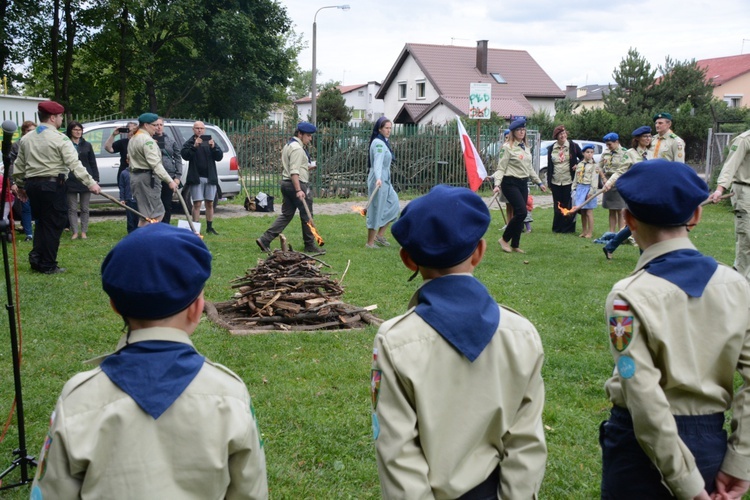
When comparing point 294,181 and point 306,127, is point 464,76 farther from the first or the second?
point 294,181

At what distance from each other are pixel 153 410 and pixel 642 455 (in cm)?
164

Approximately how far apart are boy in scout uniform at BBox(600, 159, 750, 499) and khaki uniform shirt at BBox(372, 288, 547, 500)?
361 millimetres

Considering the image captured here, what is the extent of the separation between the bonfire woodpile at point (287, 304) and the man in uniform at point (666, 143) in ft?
19.9

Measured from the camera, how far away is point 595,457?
4559 millimetres

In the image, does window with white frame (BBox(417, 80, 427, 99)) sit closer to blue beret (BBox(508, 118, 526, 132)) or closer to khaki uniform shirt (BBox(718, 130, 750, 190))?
blue beret (BBox(508, 118, 526, 132))

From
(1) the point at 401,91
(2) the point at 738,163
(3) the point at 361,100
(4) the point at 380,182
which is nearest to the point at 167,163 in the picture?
(4) the point at 380,182

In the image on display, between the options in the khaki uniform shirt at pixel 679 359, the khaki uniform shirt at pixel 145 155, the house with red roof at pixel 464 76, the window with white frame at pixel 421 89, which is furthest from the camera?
the window with white frame at pixel 421 89

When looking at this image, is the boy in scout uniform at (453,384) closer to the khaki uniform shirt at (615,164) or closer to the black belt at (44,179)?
the black belt at (44,179)

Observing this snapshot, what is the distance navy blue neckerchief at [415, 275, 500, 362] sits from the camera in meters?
2.27

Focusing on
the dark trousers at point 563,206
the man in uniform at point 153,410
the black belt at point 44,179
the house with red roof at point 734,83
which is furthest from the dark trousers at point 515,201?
the house with red roof at point 734,83

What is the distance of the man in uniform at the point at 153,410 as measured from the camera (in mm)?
1982

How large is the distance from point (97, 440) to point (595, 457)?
11.1ft

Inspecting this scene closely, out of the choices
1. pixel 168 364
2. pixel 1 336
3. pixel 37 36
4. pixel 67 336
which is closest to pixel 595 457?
pixel 168 364

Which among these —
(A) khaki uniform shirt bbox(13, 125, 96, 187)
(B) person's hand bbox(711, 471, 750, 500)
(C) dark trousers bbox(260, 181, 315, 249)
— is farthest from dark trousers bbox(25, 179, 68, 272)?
(B) person's hand bbox(711, 471, 750, 500)
